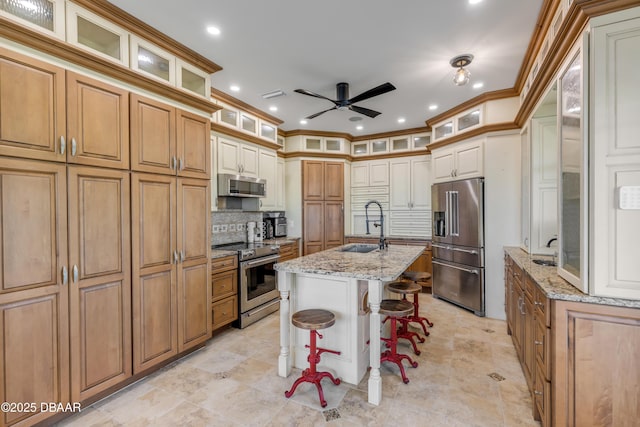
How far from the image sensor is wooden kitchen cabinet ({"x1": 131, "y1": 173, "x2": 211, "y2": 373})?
7.82 ft

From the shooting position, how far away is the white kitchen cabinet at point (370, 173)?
5781 mm

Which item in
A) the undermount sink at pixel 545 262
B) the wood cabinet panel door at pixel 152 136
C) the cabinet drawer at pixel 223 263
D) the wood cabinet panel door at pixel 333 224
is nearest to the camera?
the wood cabinet panel door at pixel 152 136

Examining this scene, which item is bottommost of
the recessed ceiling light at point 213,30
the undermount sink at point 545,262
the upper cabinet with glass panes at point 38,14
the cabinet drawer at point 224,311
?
the cabinet drawer at point 224,311

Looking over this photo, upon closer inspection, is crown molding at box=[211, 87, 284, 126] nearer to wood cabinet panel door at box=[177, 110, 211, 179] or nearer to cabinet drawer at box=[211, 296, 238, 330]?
wood cabinet panel door at box=[177, 110, 211, 179]

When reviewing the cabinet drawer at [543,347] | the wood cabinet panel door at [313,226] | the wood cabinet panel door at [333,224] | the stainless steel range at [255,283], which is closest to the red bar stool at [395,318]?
the cabinet drawer at [543,347]

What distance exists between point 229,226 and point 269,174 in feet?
3.56

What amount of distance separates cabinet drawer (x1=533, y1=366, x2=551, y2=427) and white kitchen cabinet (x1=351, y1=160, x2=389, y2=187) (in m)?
4.23

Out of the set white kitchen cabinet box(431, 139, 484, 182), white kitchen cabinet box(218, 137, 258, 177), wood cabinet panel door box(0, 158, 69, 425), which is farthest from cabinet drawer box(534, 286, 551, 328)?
white kitchen cabinet box(218, 137, 258, 177)

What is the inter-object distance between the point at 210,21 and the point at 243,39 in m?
0.32

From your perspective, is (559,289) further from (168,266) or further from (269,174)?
(269,174)

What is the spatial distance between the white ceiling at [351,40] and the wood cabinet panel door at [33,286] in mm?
1429

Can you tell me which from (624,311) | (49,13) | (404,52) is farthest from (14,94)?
(624,311)

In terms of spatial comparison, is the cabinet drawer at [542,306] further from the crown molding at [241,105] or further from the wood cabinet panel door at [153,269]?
the crown molding at [241,105]

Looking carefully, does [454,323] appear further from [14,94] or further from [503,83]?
[14,94]
